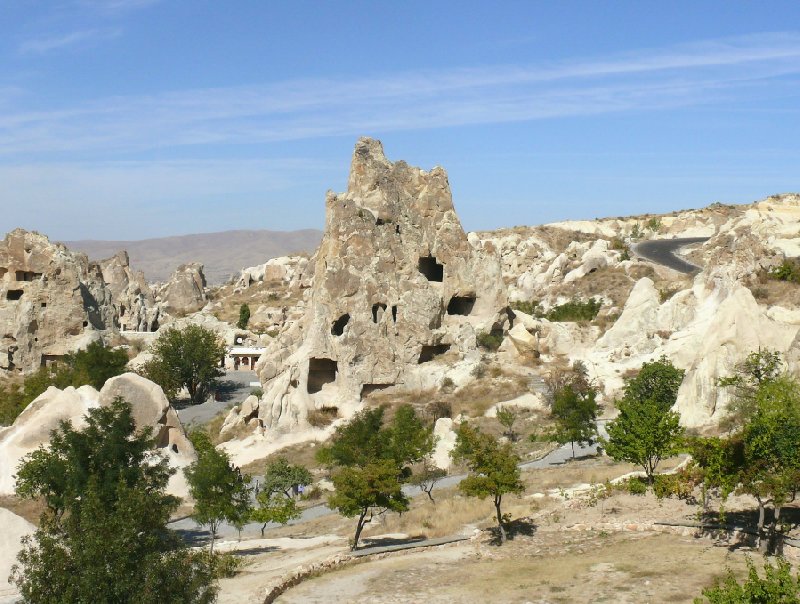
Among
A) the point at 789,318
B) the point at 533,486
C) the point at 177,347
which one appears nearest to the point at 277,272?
the point at 177,347

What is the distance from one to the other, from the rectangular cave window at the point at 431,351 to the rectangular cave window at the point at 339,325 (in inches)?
168

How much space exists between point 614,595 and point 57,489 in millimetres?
15352

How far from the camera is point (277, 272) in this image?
10544 centimetres

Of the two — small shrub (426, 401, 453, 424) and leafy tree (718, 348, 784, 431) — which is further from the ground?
leafy tree (718, 348, 784, 431)

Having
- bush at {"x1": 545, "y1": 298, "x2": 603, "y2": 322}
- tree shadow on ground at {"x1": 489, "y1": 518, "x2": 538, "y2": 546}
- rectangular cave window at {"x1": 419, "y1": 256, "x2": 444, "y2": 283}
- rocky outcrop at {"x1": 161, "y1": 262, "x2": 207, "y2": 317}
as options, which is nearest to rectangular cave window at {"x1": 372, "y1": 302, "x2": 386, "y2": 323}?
rectangular cave window at {"x1": 419, "y1": 256, "x2": 444, "y2": 283}

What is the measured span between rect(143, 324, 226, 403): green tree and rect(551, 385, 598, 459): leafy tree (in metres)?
25.8

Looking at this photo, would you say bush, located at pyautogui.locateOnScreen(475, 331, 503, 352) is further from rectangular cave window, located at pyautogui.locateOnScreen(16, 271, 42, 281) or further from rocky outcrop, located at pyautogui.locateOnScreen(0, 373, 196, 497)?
rectangular cave window, located at pyautogui.locateOnScreen(16, 271, 42, 281)

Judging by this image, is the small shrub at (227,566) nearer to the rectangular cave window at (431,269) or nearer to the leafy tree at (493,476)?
the leafy tree at (493,476)

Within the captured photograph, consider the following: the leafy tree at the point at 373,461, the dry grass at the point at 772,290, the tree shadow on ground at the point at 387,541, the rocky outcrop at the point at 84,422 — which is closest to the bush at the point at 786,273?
the dry grass at the point at 772,290

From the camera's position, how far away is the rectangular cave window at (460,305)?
52219 mm

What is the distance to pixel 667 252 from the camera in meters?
92.7

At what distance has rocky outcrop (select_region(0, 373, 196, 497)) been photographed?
3491cm

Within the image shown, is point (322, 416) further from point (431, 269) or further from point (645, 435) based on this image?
point (645, 435)

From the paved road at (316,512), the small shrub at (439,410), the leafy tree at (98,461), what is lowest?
the paved road at (316,512)
